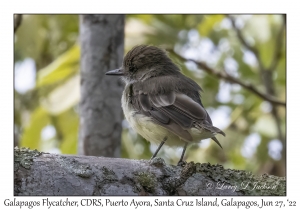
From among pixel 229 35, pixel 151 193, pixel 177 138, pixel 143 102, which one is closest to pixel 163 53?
pixel 143 102

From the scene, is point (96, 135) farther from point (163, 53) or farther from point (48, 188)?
point (48, 188)

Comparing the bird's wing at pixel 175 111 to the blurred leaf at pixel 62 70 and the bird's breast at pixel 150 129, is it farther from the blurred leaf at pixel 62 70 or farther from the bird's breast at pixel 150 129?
the blurred leaf at pixel 62 70

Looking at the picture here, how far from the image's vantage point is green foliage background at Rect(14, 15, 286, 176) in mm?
5891

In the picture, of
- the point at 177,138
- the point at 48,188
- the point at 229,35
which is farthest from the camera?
the point at 229,35

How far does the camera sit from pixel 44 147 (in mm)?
6984

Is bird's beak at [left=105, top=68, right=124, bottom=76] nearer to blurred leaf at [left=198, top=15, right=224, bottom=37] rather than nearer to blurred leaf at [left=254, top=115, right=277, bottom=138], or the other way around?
blurred leaf at [left=198, top=15, right=224, bottom=37]

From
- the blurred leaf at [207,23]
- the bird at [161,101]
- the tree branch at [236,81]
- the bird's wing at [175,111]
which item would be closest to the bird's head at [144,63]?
the bird at [161,101]

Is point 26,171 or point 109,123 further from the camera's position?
point 109,123

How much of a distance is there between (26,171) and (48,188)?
19 cm

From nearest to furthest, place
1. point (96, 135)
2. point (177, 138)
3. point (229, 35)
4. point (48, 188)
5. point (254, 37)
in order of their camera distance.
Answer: point (48, 188), point (177, 138), point (96, 135), point (254, 37), point (229, 35)

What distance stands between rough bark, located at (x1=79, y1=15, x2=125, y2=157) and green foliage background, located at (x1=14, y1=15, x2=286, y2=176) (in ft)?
0.70

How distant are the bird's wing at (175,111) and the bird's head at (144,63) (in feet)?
2.17

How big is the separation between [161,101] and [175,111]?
319 millimetres

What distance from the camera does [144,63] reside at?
596 cm
